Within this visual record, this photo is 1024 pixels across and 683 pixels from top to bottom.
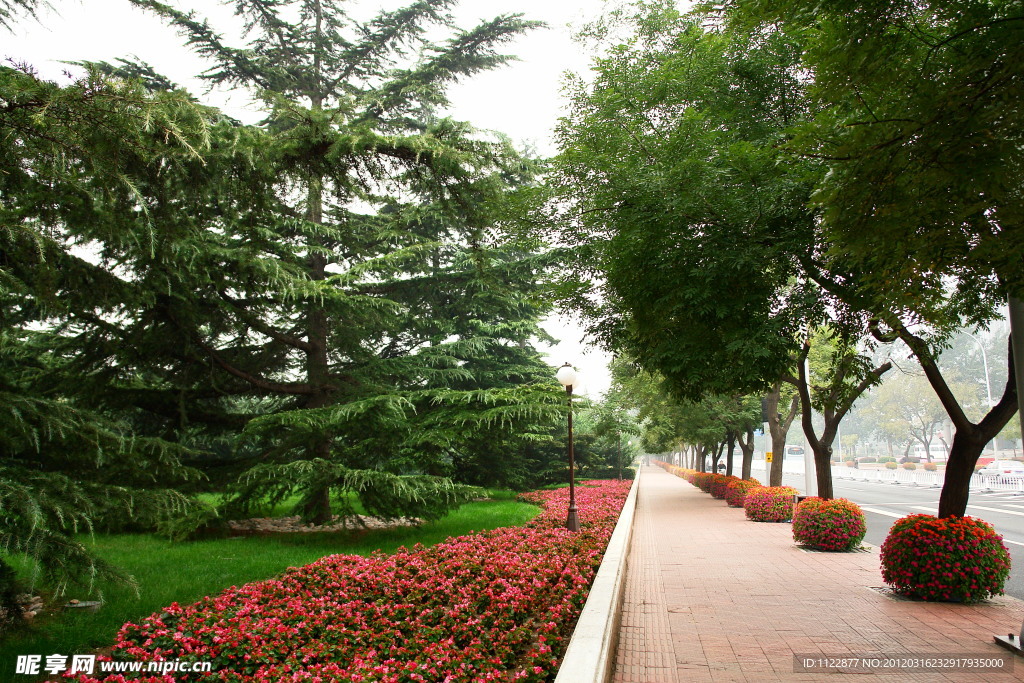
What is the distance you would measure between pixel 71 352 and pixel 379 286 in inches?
294

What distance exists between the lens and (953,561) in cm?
689

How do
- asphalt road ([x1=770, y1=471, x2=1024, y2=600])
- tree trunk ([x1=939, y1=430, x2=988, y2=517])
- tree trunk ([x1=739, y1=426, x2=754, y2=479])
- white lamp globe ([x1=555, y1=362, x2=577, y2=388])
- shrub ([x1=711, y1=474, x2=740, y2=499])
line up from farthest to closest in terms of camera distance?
1. tree trunk ([x1=739, y1=426, x2=754, y2=479])
2. shrub ([x1=711, y1=474, x2=740, y2=499])
3. white lamp globe ([x1=555, y1=362, x2=577, y2=388])
4. asphalt road ([x1=770, y1=471, x2=1024, y2=600])
5. tree trunk ([x1=939, y1=430, x2=988, y2=517])

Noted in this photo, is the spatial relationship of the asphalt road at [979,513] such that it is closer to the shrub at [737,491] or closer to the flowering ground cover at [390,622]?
the shrub at [737,491]

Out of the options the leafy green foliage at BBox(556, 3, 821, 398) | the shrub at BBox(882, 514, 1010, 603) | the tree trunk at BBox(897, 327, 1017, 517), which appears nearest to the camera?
the leafy green foliage at BBox(556, 3, 821, 398)

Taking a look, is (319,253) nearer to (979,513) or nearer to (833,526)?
(833,526)

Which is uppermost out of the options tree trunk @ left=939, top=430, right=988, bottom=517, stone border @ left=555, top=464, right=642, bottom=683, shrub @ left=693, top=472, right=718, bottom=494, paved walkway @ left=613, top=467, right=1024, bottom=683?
tree trunk @ left=939, top=430, right=988, bottom=517

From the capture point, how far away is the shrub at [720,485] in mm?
24516

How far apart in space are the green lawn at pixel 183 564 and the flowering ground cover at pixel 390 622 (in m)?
0.73

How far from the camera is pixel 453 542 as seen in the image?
9148 mm

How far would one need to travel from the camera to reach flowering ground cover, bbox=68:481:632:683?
13.8ft

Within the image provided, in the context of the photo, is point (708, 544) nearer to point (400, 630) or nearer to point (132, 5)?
point (400, 630)

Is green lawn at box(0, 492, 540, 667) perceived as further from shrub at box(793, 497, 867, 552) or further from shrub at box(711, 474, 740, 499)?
shrub at box(711, 474, 740, 499)

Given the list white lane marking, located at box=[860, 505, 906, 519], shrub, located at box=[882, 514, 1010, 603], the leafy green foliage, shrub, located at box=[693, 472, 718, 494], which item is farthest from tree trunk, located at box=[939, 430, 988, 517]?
shrub, located at box=[693, 472, 718, 494]

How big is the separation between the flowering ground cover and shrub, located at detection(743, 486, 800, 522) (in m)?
10.4
